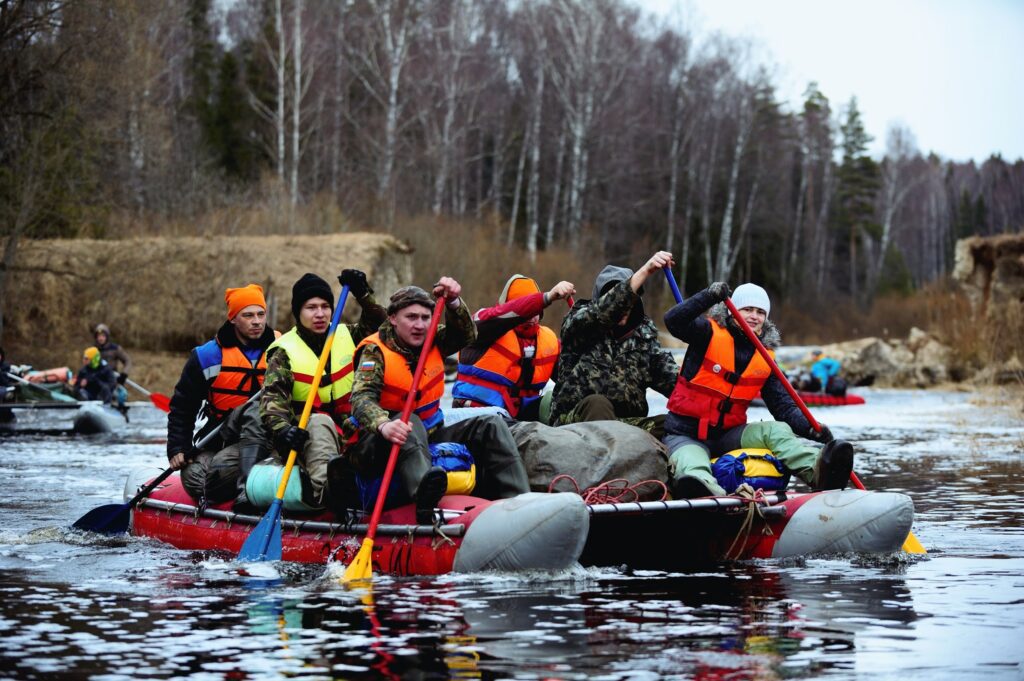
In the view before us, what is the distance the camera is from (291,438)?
23.6 feet

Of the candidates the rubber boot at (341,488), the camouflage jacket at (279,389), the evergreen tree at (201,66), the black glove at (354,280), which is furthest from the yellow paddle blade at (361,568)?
the evergreen tree at (201,66)

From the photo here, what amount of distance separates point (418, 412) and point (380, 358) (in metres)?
0.36

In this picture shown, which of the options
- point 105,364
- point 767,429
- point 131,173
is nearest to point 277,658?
point 767,429

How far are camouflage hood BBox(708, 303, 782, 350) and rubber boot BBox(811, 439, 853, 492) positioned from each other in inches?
27.3

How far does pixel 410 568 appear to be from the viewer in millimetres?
6828

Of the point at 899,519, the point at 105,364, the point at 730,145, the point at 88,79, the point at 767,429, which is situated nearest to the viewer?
the point at 899,519

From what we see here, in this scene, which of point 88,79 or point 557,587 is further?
point 88,79

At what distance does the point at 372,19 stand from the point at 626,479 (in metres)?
24.9

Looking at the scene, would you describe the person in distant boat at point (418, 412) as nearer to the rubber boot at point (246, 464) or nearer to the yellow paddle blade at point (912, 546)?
the rubber boot at point (246, 464)

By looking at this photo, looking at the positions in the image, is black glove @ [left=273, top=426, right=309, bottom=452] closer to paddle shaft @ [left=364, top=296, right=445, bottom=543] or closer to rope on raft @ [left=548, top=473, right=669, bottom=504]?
paddle shaft @ [left=364, top=296, right=445, bottom=543]

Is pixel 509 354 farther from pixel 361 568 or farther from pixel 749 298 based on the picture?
pixel 361 568

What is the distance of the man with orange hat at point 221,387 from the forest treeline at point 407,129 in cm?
1372

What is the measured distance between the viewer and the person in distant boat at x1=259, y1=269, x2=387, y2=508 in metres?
7.33

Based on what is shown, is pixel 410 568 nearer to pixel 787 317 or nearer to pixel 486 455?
pixel 486 455
